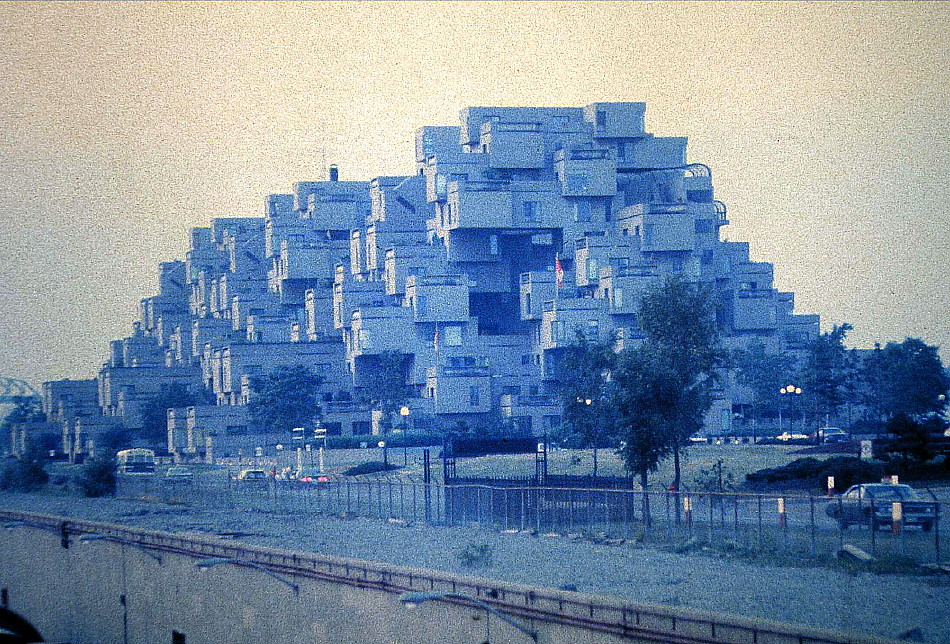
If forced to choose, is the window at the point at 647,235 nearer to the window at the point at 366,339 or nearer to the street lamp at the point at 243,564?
the window at the point at 366,339

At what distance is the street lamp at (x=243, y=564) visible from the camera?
123ft

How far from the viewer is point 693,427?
6750cm

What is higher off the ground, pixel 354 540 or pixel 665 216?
pixel 665 216

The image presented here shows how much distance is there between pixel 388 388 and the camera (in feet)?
430

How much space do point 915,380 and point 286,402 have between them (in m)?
60.2

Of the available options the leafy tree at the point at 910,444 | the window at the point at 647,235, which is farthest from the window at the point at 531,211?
the leafy tree at the point at 910,444

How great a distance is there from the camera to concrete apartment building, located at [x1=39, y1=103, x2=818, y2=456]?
135 m

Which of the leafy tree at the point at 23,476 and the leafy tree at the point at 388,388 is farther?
the leafy tree at the point at 388,388

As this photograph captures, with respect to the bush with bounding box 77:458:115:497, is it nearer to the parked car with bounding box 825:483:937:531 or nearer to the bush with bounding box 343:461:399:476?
the bush with bounding box 343:461:399:476

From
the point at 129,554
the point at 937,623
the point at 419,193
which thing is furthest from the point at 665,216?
the point at 937,623

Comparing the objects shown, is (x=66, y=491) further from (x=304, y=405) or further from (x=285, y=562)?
(x=285, y=562)

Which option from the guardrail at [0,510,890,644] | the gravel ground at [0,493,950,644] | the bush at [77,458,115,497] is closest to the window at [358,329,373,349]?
the bush at [77,458,115,497]

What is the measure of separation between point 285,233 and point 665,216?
5501 cm

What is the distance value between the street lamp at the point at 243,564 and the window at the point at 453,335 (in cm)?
9584
